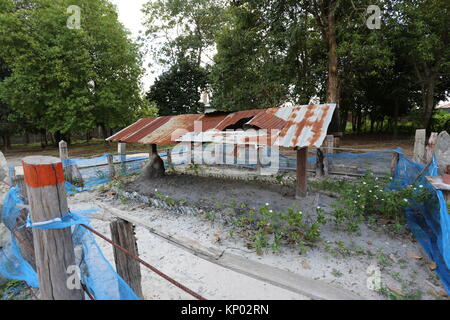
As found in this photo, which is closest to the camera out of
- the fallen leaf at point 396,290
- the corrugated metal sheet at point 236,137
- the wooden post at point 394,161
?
the fallen leaf at point 396,290

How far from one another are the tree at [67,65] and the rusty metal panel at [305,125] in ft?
44.1

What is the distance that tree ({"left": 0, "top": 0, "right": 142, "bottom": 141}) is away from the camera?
1372 centimetres

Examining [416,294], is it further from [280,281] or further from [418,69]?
[418,69]

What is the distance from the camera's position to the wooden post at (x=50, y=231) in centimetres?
155

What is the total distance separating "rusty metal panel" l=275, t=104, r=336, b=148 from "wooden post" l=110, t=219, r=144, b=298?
345 cm

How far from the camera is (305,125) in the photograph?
5332mm

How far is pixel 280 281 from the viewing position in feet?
4.70

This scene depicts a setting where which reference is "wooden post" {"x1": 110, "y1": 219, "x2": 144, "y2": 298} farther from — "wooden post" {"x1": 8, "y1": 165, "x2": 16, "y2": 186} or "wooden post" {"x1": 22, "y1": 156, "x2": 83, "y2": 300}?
"wooden post" {"x1": 8, "y1": 165, "x2": 16, "y2": 186}

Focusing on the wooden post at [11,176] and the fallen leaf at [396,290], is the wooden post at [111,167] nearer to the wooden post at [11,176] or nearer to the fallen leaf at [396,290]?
the wooden post at [11,176]

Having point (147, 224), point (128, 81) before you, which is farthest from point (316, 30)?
point (147, 224)

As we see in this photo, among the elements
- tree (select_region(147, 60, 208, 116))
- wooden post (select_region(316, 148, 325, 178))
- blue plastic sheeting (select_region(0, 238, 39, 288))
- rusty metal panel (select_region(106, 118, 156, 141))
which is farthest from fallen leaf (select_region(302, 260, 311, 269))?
tree (select_region(147, 60, 208, 116))

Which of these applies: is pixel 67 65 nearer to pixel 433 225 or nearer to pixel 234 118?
pixel 234 118

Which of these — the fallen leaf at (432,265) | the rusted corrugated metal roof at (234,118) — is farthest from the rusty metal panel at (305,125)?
the fallen leaf at (432,265)
